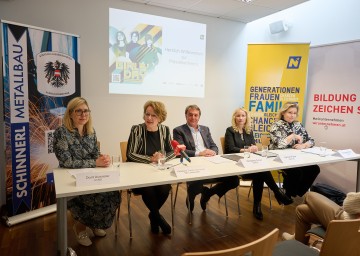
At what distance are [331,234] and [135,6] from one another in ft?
12.0

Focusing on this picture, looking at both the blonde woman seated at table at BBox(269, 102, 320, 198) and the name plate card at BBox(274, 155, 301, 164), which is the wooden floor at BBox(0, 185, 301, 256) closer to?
the blonde woman seated at table at BBox(269, 102, 320, 198)

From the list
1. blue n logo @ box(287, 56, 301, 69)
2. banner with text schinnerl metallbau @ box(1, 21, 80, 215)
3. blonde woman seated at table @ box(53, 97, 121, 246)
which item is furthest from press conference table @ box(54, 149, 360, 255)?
blue n logo @ box(287, 56, 301, 69)


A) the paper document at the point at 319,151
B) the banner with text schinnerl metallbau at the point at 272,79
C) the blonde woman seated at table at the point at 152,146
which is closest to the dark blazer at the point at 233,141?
the paper document at the point at 319,151

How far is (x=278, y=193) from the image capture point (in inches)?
129

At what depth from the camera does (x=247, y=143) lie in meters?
3.51

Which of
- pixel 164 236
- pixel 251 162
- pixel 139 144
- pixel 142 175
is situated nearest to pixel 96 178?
pixel 142 175

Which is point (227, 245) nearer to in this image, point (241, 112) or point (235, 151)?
point (235, 151)

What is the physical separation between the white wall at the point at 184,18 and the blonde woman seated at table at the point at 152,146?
1.44 meters

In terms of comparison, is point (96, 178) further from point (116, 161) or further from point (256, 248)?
point (256, 248)

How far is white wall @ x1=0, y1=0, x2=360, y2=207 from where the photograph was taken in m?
3.54

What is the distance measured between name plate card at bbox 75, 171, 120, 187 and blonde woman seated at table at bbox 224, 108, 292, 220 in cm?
173

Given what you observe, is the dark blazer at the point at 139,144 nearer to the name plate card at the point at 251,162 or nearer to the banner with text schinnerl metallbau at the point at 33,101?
the name plate card at the point at 251,162

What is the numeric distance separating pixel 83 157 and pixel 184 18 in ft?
9.41

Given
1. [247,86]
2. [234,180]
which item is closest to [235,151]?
[234,180]
